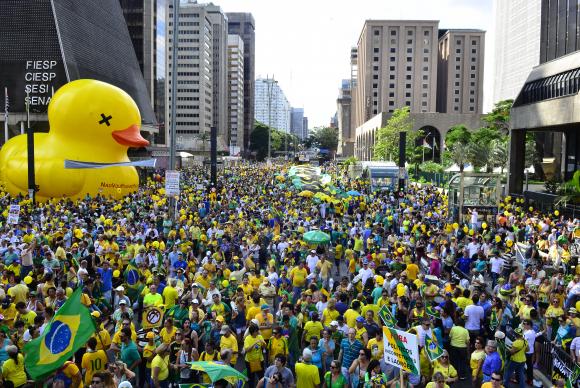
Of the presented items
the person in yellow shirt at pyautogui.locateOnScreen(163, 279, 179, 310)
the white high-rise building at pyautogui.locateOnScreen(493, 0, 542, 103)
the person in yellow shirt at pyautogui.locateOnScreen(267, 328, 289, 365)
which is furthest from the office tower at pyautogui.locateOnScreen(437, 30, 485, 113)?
the person in yellow shirt at pyautogui.locateOnScreen(267, 328, 289, 365)

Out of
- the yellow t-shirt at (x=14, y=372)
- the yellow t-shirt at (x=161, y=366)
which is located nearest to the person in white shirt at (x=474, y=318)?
the yellow t-shirt at (x=161, y=366)

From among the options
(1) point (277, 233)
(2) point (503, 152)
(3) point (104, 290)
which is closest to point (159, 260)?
(3) point (104, 290)

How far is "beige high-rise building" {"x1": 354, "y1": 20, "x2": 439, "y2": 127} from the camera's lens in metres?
136

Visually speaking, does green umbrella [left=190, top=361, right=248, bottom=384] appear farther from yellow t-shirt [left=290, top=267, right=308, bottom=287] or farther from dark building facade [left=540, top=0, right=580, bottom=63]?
dark building facade [left=540, top=0, right=580, bottom=63]

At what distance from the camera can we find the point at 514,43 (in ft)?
254

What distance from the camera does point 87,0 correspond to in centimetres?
5078

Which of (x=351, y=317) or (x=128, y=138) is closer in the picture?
(x=351, y=317)

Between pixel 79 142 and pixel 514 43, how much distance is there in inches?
2596

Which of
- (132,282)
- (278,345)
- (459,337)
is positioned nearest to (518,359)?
(459,337)

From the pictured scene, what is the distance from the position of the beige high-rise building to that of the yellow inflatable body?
368 feet

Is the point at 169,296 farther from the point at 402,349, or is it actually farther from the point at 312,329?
the point at 402,349

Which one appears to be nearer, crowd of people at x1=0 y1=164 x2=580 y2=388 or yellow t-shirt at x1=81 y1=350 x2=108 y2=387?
yellow t-shirt at x1=81 y1=350 x2=108 y2=387

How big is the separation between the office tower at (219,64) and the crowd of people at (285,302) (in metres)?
145

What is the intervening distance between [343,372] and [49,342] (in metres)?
3.61
